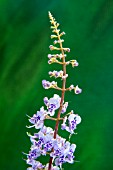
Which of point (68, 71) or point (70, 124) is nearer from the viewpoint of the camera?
point (70, 124)

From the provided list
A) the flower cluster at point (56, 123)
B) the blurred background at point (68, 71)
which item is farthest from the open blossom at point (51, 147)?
the blurred background at point (68, 71)

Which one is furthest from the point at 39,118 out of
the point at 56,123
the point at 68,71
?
the point at 68,71

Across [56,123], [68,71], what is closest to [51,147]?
[56,123]

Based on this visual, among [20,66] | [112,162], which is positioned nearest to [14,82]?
[20,66]

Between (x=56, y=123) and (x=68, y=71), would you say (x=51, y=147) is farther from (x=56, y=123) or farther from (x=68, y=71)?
(x=68, y=71)

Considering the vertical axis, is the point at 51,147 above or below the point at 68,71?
below

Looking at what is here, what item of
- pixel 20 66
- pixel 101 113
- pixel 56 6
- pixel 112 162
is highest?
pixel 56 6

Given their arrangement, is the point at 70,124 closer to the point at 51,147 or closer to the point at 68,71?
the point at 51,147

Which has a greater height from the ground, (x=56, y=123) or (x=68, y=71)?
(x=68, y=71)

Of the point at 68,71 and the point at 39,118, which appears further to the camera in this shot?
the point at 68,71

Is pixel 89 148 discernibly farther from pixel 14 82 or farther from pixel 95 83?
pixel 14 82
